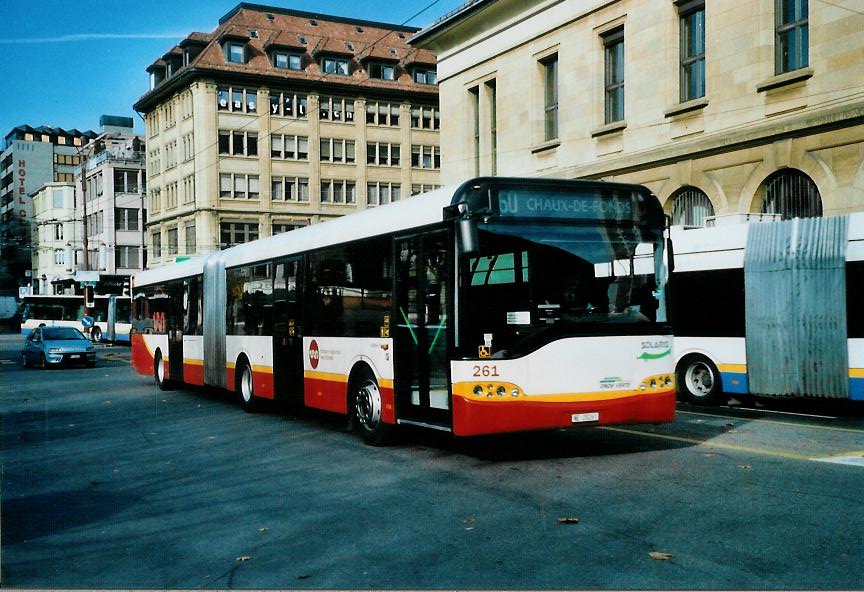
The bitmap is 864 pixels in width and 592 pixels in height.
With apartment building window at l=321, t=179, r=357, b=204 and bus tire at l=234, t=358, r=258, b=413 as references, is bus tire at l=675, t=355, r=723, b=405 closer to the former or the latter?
bus tire at l=234, t=358, r=258, b=413

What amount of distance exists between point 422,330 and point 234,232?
55.5m

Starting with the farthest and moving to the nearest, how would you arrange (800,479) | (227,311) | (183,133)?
(183,133), (227,311), (800,479)

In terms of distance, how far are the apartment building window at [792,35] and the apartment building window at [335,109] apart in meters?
48.0

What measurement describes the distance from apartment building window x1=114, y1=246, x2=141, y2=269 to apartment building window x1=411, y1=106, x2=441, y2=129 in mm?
27597

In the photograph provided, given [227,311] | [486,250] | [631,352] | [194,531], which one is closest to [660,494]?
[631,352]

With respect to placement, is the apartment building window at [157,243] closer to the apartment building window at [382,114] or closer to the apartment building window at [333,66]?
the apartment building window at [333,66]

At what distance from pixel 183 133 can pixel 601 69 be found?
44.0 m

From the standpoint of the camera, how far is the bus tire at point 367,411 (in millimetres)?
11773

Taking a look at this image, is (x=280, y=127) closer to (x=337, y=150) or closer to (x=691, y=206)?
(x=337, y=150)

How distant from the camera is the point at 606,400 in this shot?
10.1 m

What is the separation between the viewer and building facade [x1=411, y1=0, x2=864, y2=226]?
69.5 feet

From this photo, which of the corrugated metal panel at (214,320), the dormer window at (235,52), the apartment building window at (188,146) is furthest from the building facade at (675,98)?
the apartment building window at (188,146)

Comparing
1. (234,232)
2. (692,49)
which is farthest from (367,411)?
(234,232)

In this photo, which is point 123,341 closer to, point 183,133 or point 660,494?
point 183,133
